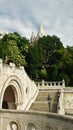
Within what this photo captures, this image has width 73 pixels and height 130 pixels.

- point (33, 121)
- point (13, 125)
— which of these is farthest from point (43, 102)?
point (33, 121)

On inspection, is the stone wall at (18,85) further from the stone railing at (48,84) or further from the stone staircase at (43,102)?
the stone railing at (48,84)

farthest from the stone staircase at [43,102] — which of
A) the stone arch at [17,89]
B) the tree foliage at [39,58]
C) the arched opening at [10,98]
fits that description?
the tree foliage at [39,58]

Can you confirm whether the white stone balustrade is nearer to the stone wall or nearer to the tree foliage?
the stone wall

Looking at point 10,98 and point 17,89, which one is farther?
point 10,98

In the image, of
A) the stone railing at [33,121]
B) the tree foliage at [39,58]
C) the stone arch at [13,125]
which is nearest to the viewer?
the stone railing at [33,121]

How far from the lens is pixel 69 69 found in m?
41.3

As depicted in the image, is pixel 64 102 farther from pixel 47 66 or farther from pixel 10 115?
pixel 47 66

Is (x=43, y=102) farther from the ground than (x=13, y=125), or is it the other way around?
(x=43, y=102)

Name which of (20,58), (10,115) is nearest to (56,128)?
(10,115)

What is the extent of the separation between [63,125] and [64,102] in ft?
54.9

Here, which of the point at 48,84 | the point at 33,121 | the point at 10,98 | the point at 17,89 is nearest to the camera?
the point at 33,121

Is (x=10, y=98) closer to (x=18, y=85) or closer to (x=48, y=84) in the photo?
(x=18, y=85)

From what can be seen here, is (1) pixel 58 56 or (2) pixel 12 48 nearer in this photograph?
(2) pixel 12 48

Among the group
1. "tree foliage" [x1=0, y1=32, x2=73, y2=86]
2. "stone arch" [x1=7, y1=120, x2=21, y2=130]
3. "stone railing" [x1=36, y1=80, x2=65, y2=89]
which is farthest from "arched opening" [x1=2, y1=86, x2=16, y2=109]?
"tree foliage" [x1=0, y1=32, x2=73, y2=86]
